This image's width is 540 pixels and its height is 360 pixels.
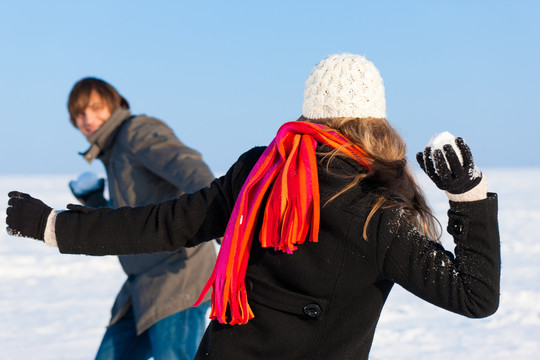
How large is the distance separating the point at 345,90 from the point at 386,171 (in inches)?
9.2

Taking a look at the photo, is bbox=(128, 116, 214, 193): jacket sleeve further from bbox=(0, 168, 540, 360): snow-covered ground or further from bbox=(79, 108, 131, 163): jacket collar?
bbox=(0, 168, 540, 360): snow-covered ground

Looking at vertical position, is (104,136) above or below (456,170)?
above

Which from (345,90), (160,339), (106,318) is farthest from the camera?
(106,318)

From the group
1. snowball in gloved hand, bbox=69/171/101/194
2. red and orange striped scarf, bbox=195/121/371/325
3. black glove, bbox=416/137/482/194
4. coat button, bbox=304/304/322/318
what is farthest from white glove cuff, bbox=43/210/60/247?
snowball in gloved hand, bbox=69/171/101/194

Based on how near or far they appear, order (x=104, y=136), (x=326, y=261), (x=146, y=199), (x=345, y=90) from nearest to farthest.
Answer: (x=326, y=261) → (x=345, y=90) → (x=146, y=199) → (x=104, y=136)

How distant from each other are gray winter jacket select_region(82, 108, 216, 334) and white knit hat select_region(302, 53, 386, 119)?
3.26ft

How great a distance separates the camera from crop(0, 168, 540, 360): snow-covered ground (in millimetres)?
3799

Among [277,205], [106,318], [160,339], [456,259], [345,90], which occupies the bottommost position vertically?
[106,318]

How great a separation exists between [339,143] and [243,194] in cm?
23

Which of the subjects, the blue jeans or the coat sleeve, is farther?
the blue jeans

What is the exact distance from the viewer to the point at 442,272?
117 cm

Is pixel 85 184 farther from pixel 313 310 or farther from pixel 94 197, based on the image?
pixel 313 310

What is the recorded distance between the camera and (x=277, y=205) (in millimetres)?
1321

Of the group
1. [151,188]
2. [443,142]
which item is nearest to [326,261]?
[443,142]
